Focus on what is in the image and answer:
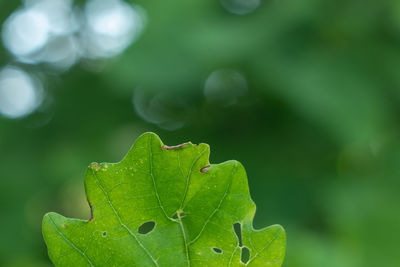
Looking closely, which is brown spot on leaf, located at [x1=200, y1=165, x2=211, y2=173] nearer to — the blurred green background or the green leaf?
the green leaf

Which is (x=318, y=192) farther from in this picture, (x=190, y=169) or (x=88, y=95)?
(x=190, y=169)

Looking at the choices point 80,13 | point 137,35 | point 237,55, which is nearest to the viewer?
point 237,55

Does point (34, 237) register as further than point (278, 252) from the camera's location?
Yes

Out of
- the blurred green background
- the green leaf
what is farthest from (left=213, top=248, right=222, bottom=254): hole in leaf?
the blurred green background

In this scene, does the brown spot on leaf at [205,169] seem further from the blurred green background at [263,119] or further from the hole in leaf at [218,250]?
the blurred green background at [263,119]

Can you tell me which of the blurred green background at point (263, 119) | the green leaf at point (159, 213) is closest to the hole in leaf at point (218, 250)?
the green leaf at point (159, 213)

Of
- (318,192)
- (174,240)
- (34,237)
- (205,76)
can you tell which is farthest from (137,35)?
(174,240)
